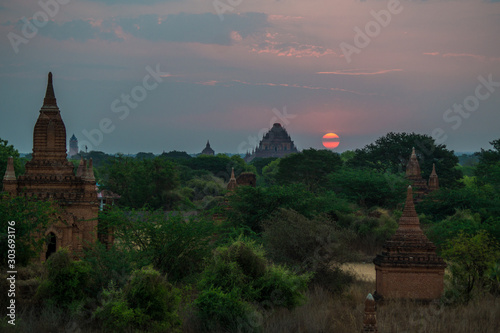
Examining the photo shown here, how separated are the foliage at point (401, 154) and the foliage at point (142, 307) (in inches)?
2053

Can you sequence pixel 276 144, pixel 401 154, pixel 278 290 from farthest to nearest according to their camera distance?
pixel 276 144 < pixel 401 154 < pixel 278 290

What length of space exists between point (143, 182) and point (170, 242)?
125ft

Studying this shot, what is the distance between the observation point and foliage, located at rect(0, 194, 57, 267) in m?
18.3

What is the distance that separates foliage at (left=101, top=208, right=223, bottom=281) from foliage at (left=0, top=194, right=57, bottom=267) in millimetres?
2588

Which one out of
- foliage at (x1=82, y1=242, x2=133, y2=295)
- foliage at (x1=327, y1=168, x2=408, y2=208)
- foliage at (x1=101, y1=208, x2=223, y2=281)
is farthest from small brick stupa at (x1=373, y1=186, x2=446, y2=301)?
foliage at (x1=327, y1=168, x2=408, y2=208)

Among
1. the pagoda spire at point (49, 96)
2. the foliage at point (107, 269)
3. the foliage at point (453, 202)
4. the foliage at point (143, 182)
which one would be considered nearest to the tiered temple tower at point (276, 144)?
the foliage at point (143, 182)

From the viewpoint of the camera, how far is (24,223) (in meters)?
19.0

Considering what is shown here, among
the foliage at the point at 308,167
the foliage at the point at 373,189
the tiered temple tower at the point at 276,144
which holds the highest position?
the tiered temple tower at the point at 276,144

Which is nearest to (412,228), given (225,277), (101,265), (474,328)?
(474,328)

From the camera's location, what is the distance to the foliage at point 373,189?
43.2 metres

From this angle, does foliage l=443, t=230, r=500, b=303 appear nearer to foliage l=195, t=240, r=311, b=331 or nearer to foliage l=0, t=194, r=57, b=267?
foliage l=195, t=240, r=311, b=331

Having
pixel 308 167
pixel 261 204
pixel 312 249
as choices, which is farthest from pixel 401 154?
pixel 312 249

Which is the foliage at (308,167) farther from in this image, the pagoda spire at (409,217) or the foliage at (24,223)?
the pagoda spire at (409,217)

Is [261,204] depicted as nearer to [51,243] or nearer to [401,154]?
[51,243]
